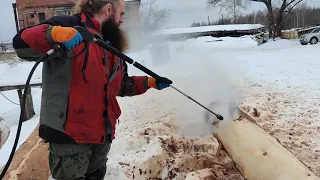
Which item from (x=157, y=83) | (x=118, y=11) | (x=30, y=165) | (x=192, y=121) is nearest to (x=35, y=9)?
(x=192, y=121)

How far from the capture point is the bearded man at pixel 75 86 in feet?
5.87

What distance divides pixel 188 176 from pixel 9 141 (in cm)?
393

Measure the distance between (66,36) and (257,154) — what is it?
1.97 metres

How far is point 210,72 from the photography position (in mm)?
4695

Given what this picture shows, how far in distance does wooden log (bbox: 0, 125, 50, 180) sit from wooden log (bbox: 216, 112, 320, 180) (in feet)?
6.47

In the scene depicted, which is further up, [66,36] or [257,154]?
[66,36]

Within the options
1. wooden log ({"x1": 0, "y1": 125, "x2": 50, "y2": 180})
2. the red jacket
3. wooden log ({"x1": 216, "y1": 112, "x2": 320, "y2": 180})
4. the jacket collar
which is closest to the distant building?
wooden log ({"x1": 0, "y1": 125, "x2": 50, "y2": 180})

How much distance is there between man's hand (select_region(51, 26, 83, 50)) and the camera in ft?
5.51

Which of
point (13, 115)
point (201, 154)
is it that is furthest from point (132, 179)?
point (13, 115)

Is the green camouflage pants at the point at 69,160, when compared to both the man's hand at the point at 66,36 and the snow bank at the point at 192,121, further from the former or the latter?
the snow bank at the point at 192,121

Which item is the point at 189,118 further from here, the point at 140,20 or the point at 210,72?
the point at 140,20

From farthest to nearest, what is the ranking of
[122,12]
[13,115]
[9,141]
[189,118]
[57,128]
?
[13,115] < [9,141] < [189,118] < [122,12] < [57,128]

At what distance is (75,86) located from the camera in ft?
6.23

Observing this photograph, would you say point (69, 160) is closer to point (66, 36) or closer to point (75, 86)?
point (75, 86)
